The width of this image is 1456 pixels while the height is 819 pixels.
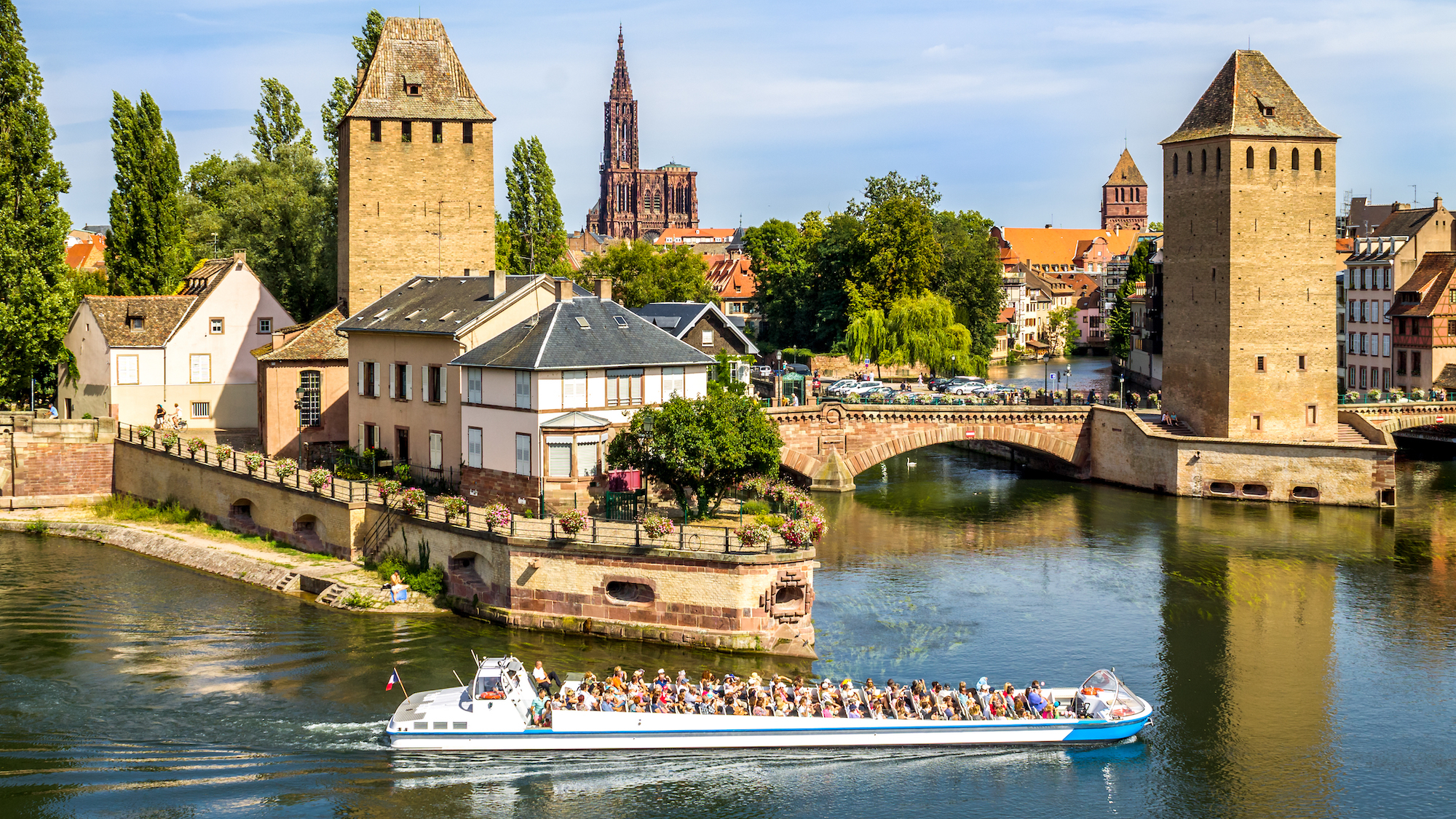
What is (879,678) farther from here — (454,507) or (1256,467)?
(1256,467)

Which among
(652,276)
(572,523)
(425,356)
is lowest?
(572,523)

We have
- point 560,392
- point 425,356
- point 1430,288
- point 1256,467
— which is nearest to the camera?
point 560,392

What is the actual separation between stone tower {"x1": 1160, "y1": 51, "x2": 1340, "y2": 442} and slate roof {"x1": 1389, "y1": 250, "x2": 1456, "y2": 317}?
61.9ft

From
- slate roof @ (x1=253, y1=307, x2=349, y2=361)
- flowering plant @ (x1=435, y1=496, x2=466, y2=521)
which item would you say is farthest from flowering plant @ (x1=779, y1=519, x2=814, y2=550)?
slate roof @ (x1=253, y1=307, x2=349, y2=361)

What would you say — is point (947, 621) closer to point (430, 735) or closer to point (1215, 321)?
point (430, 735)

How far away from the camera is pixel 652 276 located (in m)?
103

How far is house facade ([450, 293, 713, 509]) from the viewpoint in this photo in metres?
47.5

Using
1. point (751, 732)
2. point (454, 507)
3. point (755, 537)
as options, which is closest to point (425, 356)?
point (454, 507)

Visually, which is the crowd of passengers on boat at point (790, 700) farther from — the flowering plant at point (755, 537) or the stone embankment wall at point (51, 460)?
the stone embankment wall at point (51, 460)

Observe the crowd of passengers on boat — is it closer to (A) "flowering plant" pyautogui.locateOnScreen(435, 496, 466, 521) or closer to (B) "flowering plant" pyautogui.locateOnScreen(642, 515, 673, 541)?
(B) "flowering plant" pyautogui.locateOnScreen(642, 515, 673, 541)

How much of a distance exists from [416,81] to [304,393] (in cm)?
1528

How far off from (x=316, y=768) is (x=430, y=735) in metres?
2.69

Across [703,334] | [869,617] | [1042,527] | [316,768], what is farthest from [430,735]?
[703,334]

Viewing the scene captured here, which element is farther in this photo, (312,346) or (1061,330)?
(1061,330)
